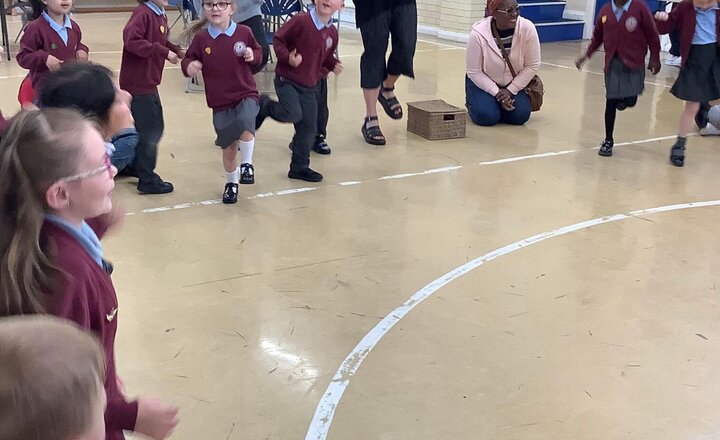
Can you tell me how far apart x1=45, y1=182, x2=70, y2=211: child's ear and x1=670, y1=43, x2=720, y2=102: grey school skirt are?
190 inches

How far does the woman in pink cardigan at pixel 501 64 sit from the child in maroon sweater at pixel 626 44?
3.24 ft

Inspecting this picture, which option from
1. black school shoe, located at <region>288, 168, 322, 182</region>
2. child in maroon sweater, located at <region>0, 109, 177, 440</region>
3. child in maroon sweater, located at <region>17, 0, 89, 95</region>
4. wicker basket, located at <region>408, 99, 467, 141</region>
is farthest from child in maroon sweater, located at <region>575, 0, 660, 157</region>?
child in maroon sweater, located at <region>0, 109, 177, 440</region>

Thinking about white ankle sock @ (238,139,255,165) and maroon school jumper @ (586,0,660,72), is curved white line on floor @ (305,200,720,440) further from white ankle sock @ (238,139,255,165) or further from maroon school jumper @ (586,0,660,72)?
white ankle sock @ (238,139,255,165)

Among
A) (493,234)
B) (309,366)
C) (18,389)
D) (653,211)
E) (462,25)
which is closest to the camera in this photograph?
(18,389)

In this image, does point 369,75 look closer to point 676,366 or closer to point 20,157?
point 676,366

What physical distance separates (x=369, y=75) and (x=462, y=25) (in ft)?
19.8

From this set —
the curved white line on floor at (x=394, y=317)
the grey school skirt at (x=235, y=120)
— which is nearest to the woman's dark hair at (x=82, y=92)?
the curved white line on floor at (x=394, y=317)

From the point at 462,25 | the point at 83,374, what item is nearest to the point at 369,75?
the point at 83,374

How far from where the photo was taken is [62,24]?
4621 mm

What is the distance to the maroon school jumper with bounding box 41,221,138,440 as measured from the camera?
1.45 metres

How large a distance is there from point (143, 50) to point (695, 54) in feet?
11.7

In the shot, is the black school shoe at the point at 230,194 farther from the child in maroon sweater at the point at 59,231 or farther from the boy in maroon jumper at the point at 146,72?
the child in maroon sweater at the point at 59,231

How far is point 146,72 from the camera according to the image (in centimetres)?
462

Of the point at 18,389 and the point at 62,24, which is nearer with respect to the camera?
the point at 18,389
